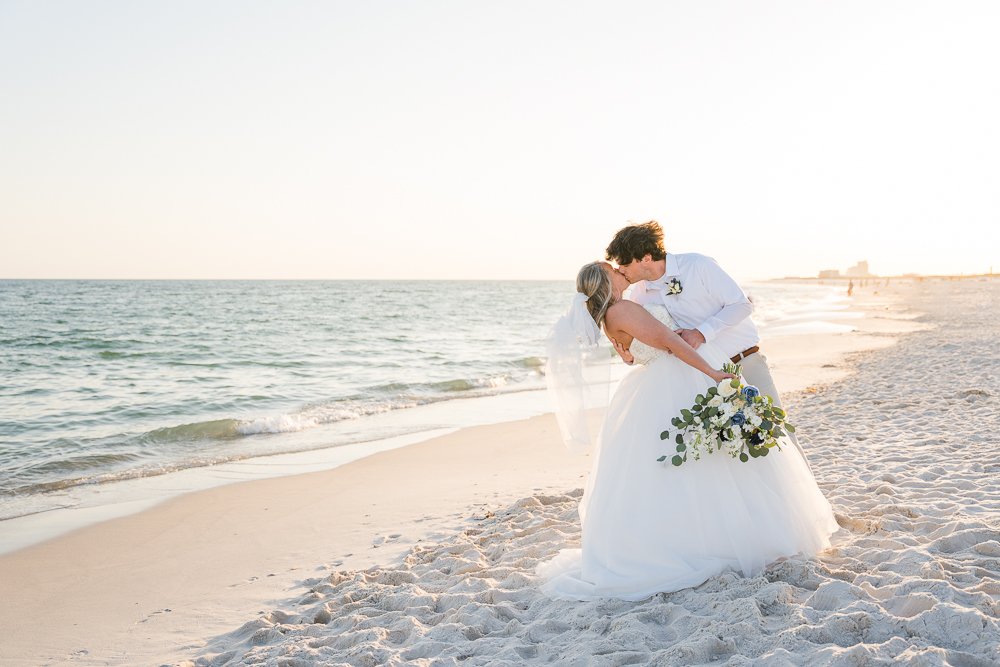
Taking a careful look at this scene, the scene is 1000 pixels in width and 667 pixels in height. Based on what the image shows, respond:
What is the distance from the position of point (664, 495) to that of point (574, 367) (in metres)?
0.91

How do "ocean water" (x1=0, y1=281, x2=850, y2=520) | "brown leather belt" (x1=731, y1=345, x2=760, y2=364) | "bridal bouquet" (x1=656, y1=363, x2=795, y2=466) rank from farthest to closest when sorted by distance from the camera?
"ocean water" (x1=0, y1=281, x2=850, y2=520) < "brown leather belt" (x1=731, y1=345, x2=760, y2=364) < "bridal bouquet" (x1=656, y1=363, x2=795, y2=466)

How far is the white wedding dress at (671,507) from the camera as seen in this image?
13.2ft

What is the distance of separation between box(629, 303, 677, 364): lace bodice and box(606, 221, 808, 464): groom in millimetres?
127

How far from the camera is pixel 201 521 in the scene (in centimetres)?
693

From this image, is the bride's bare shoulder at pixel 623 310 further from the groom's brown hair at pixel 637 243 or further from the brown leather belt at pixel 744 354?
the brown leather belt at pixel 744 354

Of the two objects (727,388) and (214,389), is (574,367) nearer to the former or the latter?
(727,388)

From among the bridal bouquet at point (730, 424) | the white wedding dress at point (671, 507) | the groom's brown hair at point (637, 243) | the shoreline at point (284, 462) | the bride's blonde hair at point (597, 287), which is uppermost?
the groom's brown hair at point (637, 243)

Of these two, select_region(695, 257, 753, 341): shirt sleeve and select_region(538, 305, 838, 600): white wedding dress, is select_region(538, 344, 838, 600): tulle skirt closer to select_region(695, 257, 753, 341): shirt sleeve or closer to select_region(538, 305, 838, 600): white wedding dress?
select_region(538, 305, 838, 600): white wedding dress

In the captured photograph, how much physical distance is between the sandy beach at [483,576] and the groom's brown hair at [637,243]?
1.87m

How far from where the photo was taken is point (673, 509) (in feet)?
13.2

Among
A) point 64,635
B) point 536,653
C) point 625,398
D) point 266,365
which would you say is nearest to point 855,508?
point 625,398

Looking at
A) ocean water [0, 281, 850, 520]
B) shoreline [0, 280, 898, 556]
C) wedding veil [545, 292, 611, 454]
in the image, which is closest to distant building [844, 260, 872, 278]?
ocean water [0, 281, 850, 520]

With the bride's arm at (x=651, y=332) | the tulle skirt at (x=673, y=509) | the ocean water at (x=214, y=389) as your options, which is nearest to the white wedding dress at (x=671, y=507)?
the tulle skirt at (x=673, y=509)

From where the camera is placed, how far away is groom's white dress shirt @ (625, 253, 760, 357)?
4.29 m
